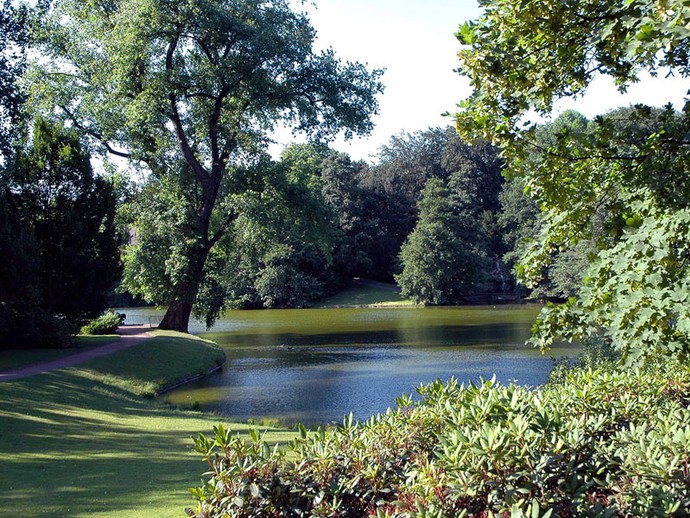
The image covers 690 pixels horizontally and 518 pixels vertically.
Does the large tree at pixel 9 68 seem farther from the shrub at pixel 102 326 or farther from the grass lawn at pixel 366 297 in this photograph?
the grass lawn at pixel 366 297

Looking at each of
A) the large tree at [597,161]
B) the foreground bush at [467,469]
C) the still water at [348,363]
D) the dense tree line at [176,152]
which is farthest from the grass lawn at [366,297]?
the foreground bush at [467,469]

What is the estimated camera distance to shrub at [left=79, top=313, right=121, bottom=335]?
2819 cm

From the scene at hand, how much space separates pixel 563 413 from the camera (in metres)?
5.12

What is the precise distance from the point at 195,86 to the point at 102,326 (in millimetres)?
11180

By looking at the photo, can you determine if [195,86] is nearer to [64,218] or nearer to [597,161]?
[64,218]

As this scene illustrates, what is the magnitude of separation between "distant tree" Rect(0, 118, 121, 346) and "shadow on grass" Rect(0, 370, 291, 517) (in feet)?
18.5

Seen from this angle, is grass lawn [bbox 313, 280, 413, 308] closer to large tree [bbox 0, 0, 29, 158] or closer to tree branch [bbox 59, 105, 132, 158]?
tree branch [bbox 59, 105, 132, 158]

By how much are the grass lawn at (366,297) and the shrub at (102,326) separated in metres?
35.5

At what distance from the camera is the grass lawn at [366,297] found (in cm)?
6450

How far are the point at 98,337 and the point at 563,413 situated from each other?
24.1 metres

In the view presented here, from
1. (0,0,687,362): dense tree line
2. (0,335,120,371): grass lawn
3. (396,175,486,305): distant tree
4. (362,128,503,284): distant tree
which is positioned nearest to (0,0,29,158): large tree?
(0,0,687,362): dense tree line

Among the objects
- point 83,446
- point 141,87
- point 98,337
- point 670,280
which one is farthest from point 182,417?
point 141,87

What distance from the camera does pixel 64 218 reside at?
71.2 feet

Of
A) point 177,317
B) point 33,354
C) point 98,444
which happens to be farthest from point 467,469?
point 177,317
